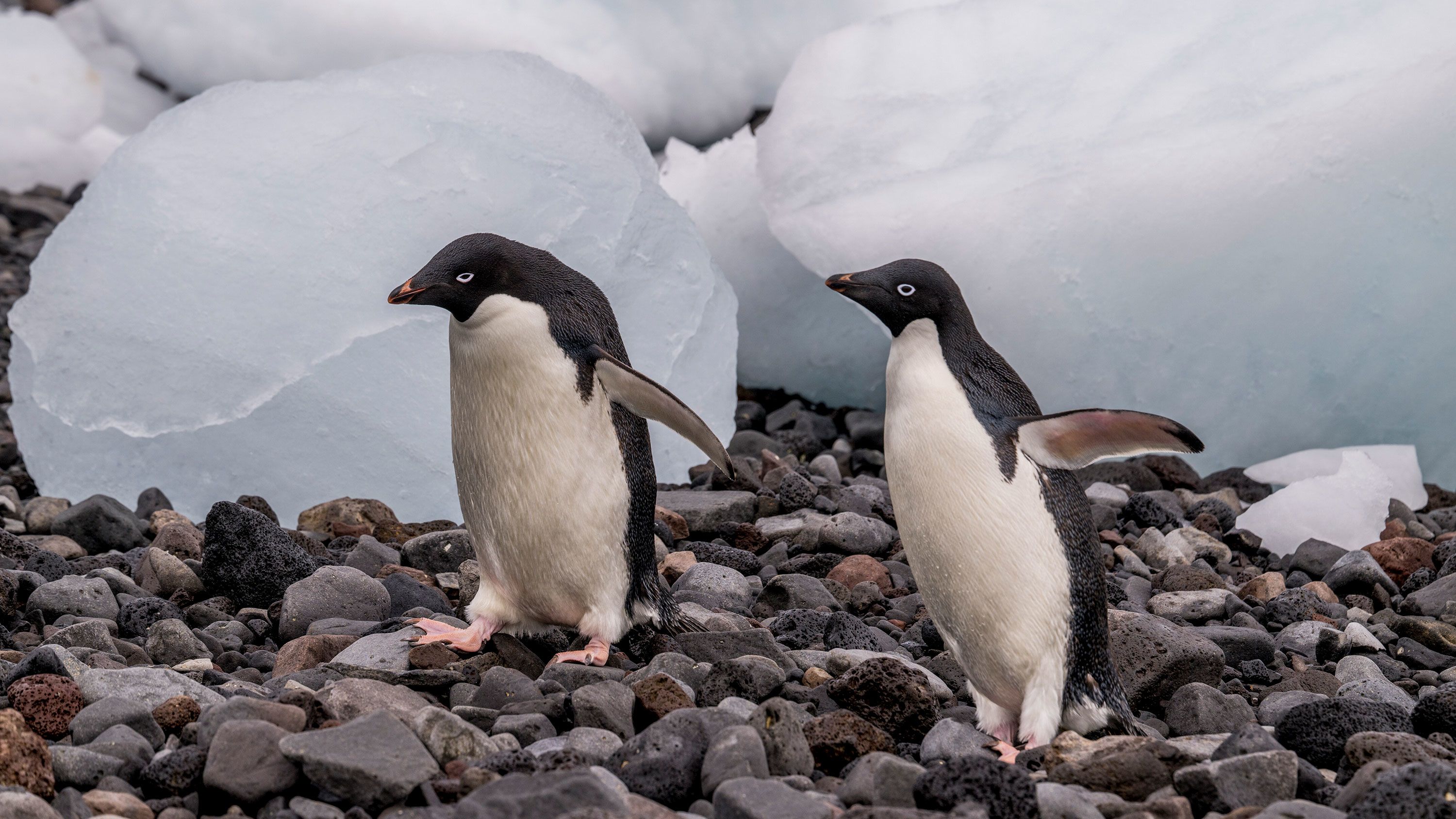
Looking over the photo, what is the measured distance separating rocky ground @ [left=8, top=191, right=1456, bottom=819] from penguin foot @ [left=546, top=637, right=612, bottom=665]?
0.25 ft

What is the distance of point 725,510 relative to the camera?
4297 mm

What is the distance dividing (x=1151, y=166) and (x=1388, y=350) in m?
1.17

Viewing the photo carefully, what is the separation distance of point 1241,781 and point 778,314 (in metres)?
4.43

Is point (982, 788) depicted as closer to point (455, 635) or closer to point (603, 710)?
point (603, 710)

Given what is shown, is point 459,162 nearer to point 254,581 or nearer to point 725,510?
point 725,510

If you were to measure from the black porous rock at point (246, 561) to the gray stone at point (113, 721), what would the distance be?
3.41ft

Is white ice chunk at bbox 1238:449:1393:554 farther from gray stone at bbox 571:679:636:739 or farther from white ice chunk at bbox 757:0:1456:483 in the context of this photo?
gray stone at bbox 571:679:636:739

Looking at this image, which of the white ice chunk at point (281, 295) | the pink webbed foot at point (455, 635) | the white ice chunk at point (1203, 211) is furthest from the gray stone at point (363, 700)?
the white ice chunk at point (1203, 211)

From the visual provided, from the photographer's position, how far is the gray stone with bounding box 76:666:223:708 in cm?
237

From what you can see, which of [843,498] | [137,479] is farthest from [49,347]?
[843,498]

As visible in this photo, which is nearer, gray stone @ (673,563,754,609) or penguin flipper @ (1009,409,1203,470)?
penguin flipper @ (1009,409,1203,470)

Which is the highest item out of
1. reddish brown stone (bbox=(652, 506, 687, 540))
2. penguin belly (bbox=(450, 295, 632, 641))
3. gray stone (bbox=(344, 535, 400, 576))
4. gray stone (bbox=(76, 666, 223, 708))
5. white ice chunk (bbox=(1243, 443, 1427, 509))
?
penguin belly (bbox=(450, 295, 632, 641))

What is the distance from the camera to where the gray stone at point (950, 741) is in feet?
7.98

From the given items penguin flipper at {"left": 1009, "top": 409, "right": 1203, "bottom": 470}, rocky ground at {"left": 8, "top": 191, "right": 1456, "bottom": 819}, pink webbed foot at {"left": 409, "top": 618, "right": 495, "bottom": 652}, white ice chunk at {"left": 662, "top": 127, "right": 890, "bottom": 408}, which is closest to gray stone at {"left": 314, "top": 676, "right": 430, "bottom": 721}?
rocky ground at {"left": 8, "top": 191, "right": 1456, "bottom": 819}
